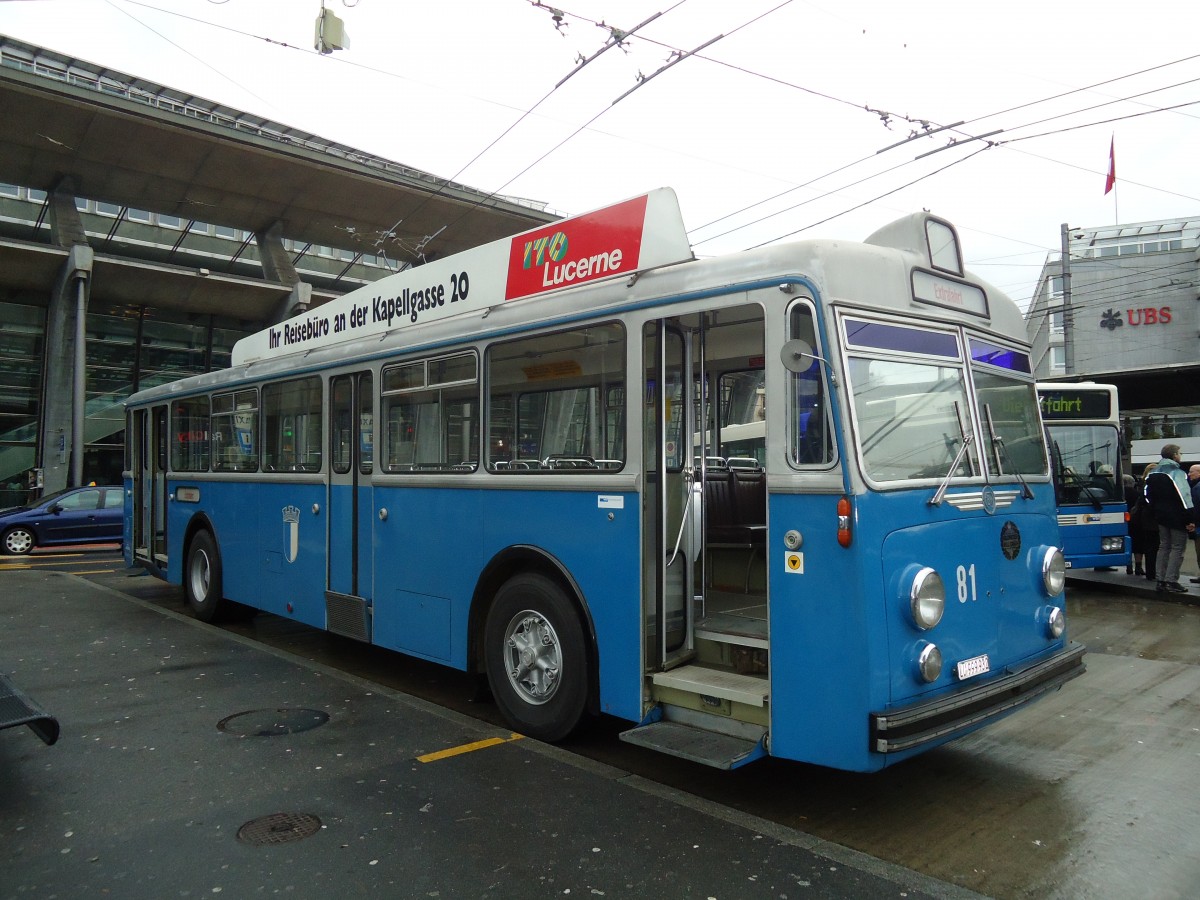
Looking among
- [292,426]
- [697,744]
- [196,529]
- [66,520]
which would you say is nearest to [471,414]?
[697,744]

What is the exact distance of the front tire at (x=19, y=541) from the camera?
18.0 metres

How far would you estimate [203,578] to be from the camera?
416 inches

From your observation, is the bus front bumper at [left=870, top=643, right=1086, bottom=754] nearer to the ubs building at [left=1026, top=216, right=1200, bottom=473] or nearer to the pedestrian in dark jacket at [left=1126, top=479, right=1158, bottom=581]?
the pedestrian in dark jacket at [left=1126, top=479, right=1158, bottom=581]

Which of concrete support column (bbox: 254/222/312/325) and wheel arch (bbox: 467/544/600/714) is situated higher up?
concrete support column (bbox: 254/222/312/325)

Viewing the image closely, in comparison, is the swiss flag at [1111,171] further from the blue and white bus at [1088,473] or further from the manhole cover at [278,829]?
the manhole cover at [278,829]

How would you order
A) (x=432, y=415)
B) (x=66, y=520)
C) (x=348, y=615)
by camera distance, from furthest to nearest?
(x=66, y=520) → (x=348, y=615) → (x=432, y=415)

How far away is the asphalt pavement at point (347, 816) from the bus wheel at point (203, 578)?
2.91 metres

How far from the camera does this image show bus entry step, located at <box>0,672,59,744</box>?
4.91 m

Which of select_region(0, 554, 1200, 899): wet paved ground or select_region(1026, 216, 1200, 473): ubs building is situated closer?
select_region(0, 554, 1200, 899): wet paved ground

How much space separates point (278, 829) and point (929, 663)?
3.28 meters

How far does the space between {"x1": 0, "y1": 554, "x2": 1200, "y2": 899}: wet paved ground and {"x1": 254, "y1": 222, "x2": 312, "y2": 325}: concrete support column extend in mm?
21977

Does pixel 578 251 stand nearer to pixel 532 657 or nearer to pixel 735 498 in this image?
pixel 735 498

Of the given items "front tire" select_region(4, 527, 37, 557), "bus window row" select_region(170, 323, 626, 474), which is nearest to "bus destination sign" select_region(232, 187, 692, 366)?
Result: "bus window row" select_region(170, 323, 626, 474)

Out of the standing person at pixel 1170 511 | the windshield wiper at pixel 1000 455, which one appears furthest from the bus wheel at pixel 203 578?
the standing person at pixel 1170 511
